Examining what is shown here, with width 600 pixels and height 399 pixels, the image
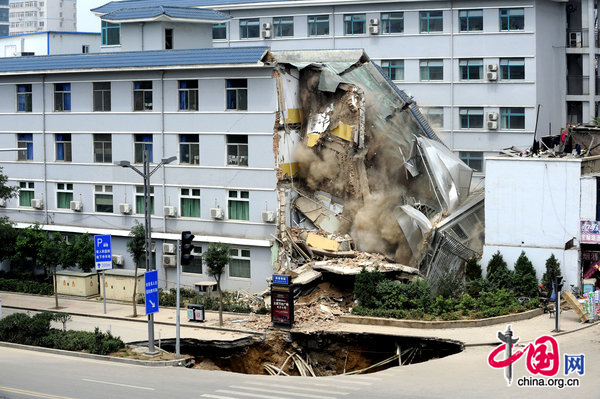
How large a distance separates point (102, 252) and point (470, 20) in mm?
26603

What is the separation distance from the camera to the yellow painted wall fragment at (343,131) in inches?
1590

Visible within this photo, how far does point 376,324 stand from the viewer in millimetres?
34812

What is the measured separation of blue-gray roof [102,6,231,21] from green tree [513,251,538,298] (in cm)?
2021

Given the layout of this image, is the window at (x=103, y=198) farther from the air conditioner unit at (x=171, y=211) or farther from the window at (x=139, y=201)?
the air conditioner unit at (x=171, y=211)

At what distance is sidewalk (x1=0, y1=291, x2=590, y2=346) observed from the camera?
32.8 meters

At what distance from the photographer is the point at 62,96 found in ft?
150

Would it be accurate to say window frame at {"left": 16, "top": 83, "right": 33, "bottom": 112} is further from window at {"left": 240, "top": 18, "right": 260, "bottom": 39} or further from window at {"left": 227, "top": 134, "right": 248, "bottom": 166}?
window at {"left": 240, "top": 18, "right": 260, "bottom": 39}

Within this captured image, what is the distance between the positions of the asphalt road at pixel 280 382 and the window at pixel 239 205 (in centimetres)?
1160

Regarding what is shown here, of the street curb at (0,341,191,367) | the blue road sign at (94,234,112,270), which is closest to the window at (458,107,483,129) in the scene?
the blue road sign at (94,234,112,270)

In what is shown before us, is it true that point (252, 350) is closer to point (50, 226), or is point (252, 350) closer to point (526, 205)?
point (526, 205)

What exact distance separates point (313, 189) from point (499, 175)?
798 cm

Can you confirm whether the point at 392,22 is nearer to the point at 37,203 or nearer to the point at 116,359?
the point at 37,203

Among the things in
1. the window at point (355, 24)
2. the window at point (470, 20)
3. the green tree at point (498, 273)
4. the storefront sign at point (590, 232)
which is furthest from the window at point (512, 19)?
the green tree at point (498, 273)

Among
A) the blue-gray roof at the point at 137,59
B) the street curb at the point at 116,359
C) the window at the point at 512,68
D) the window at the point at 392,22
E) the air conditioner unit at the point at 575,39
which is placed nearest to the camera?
the street curb at the point at 116,359
